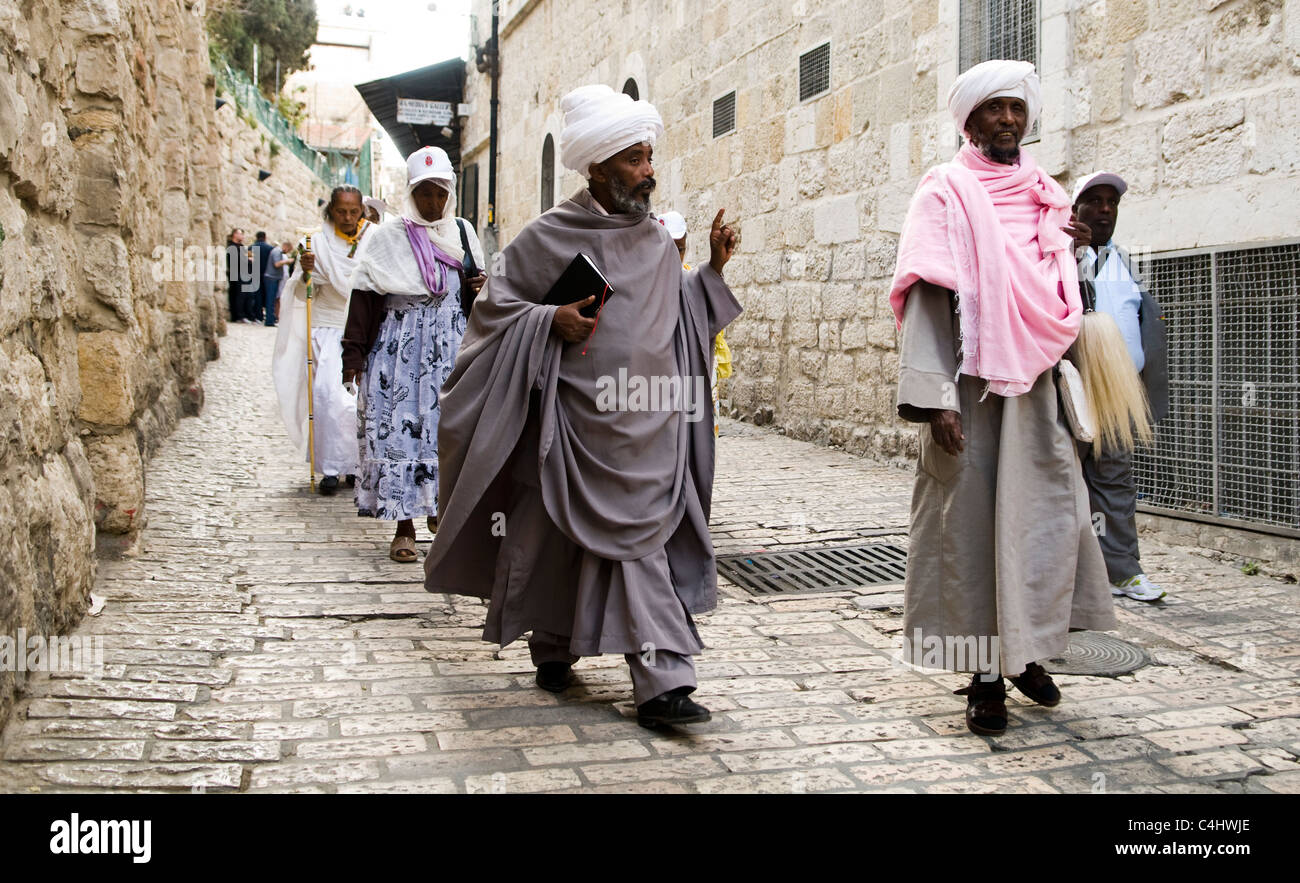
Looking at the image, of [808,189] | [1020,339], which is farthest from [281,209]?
[1020,339]

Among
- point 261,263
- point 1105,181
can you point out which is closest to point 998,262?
point 1105,181

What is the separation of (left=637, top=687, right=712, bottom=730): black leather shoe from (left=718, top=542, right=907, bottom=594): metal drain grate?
1.86 metres

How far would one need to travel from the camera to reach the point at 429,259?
5992 mm

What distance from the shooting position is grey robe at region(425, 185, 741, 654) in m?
3.63

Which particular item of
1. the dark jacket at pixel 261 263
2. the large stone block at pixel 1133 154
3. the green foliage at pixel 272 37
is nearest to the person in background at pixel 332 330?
the large stone block at pixel 1133 154

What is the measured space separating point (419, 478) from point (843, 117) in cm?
524

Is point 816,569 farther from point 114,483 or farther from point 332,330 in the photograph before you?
point 332,330

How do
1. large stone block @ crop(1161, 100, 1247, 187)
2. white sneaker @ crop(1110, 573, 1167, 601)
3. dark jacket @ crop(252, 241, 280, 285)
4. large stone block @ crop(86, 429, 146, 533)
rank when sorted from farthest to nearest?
dark jacket @ crop(252, 241, 280, 285) < large stone block @ crop(1161, 100, 1247, 187) < large stone block @ crop(86, 429, 146, 533) < white sneaker @ crop(1110, 573, 1167, 601)

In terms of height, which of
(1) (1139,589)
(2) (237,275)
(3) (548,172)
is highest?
(3) (548,172)

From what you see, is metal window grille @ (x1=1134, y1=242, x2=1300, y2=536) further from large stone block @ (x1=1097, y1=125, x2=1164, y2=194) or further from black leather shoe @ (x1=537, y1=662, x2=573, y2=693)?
black leather shoe @ (x1=537, y1=662, x2=573, y2=693)

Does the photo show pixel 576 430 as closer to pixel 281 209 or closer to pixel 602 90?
pixel 602 90

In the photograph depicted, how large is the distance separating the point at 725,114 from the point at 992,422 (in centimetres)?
885

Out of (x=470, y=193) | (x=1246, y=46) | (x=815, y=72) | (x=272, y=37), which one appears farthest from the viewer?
(x=272, y=37)

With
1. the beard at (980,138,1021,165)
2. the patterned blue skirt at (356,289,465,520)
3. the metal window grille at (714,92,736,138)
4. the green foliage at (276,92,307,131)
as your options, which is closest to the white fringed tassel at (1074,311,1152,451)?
the beard at (980,138,1021,165)
